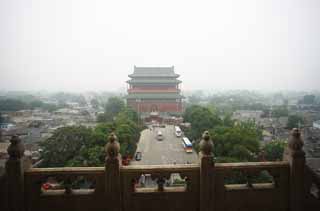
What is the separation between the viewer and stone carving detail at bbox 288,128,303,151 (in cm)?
409

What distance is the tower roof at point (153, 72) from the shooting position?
45.4m

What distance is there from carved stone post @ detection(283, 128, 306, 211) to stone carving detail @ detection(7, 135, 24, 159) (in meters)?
5.42

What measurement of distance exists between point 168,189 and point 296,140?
2832mm

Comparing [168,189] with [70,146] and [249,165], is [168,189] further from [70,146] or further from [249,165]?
[70,146]

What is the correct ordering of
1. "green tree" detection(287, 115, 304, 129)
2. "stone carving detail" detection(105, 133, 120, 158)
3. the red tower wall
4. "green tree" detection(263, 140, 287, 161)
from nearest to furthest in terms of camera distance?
"stone carving detail" detection(105, 133, 120, 158)
"green tree" detection(263, 140, 287, 161)
"green tree" detection(287, 115, 304, 129)
the red tower wall

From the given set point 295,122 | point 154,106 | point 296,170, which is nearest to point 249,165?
point 296,170

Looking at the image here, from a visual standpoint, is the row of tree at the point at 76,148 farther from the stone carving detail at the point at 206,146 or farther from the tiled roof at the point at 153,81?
the tiled roof at the point at 153,81

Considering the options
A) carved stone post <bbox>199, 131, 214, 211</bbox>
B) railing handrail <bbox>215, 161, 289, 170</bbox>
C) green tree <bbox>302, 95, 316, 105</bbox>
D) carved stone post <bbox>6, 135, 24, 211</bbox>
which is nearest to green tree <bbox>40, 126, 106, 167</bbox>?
carved stone post <bbox>6, 135, 24, 211</bbox>

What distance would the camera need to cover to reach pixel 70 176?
4.11 meters

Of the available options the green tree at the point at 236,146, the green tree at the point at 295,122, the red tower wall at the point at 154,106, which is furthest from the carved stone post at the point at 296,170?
the red tower wall at the point at 154,106

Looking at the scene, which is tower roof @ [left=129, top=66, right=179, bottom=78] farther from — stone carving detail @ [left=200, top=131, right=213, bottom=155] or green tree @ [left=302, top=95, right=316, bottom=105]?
stone carving detail @ [left=200, top=131, right=213, bottom=155]

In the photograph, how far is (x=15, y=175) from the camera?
12.8ft

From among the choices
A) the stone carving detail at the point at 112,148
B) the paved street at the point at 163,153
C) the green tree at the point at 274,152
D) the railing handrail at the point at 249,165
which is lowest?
the paved street at the point at 163,153

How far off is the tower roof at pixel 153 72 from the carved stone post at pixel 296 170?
137 ft
